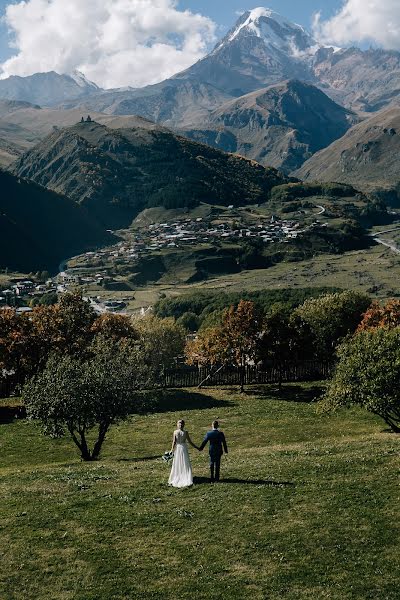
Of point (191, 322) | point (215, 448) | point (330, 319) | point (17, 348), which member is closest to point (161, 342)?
point (330, 319)

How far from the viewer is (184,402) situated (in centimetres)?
6394

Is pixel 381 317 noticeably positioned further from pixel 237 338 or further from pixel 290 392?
pixel 237 338

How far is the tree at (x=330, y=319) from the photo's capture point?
253ft

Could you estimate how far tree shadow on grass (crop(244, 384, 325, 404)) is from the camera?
63.0 metres

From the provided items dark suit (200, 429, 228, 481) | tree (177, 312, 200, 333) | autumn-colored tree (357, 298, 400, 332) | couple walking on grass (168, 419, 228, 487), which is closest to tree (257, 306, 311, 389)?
autumn-colored tree (357, 298, 400, 332)

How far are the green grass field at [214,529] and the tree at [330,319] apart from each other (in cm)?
4422

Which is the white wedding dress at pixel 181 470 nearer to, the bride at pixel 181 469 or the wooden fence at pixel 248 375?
the bride at pixel 181 469

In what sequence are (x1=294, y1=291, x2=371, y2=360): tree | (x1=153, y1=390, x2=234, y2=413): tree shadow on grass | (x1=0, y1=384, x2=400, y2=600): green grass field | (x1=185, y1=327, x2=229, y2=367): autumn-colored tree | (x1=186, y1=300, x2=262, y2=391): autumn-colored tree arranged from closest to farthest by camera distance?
(x1=0, y1=384, x2=400, y2=600): green grass field → (x1=153, y1=390, x2=234, y2=413): tree shadow on grass → (x1=186, y1=300, x2=262, y2=391): autumn-colored tree → (x1=185, y1=327, x2=229, y2=367): autumn-colored tree → (x1=294, y1=291, x2=371, y2=360): tree

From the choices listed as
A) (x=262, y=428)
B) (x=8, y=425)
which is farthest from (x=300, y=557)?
(x=8, y=425)

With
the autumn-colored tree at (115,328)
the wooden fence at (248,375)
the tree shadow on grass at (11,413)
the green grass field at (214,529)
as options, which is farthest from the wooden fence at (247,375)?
the green grass field at (214,529)

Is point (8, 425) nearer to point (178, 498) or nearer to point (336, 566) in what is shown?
point (178, 498)

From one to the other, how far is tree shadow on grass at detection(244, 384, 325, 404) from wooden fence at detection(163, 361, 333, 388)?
261cm

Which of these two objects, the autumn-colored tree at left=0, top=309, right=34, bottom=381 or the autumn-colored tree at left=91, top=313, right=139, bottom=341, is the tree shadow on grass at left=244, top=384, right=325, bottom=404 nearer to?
the autumn-colored tree at left=91, top=313, right=139, bottom=341

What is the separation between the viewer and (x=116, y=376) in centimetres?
3947
